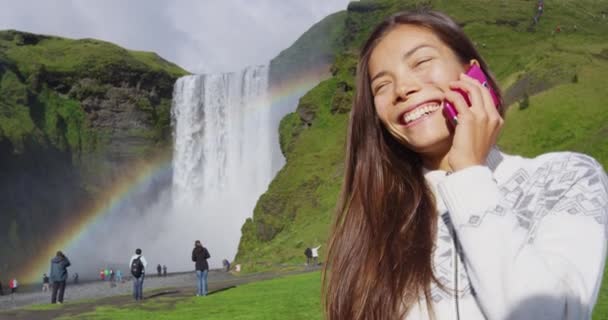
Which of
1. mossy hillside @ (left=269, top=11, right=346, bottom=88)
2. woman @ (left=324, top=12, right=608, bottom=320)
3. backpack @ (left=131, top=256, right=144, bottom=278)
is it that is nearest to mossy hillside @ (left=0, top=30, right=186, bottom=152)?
mossy hillside @ (left=269, top=11, right=346, bottom=88)

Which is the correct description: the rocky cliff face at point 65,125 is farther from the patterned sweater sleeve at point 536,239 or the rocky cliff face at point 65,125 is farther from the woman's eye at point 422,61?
the patterned sweater sleeve at point 536,239

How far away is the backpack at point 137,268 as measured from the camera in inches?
840

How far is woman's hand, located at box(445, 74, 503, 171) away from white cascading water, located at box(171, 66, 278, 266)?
3038 inches

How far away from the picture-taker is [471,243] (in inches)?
71.3

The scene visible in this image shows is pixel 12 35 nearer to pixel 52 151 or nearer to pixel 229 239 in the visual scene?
pixel 52 151

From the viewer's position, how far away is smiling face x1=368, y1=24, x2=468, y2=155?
226 cm

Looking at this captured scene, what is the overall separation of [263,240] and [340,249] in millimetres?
51451

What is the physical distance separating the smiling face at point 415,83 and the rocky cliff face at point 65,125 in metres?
88.0

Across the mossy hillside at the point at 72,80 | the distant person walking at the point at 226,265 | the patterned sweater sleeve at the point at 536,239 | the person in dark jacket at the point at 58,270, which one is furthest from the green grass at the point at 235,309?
the mossy hillside at the point at 72,80

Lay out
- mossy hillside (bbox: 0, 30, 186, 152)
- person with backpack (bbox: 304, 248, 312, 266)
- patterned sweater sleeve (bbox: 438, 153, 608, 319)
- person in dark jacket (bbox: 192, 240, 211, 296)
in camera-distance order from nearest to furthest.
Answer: patterned sweater sleeve (bbox: 438, 153, 608, 319), person in dark jacket (bbox: 192, 240, 211, 296), person with backpack (bbox: 304, 248, 312, 266), mossy hillside (bbox: 0, 30, 186, 152)

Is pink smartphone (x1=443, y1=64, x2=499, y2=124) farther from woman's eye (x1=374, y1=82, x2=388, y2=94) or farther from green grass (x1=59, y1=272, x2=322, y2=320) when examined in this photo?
green grass (x1=59, y1=272, x2=322, y2=320)

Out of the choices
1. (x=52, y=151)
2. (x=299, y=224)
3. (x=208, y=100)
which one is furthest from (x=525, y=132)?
(x=52, y=151)

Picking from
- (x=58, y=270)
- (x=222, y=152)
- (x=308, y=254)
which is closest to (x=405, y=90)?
(x=58, y=270)

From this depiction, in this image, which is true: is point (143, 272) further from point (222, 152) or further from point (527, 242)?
point (222, 152)
